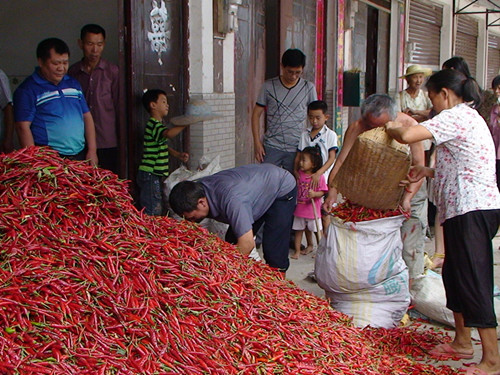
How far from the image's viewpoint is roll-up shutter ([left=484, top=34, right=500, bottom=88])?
77.9 ft

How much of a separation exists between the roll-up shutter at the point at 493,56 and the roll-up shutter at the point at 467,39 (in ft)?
5.70

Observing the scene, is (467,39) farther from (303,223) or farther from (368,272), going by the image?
(368,272)

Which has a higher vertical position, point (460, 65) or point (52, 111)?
point (460, 65)

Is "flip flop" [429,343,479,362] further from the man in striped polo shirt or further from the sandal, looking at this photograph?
the man in striped polo shirt

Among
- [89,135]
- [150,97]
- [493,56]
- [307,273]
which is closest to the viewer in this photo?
[89,135]

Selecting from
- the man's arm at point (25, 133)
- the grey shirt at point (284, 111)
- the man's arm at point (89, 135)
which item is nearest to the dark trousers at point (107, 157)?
the man's arm at point (89, 135)

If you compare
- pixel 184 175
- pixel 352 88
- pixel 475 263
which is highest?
pixel 352 88

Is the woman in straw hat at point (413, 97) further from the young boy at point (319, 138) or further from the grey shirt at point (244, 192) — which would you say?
the grey shirt at point (244, 192)

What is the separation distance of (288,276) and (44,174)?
3.20 metres

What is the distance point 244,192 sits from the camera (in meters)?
4.16

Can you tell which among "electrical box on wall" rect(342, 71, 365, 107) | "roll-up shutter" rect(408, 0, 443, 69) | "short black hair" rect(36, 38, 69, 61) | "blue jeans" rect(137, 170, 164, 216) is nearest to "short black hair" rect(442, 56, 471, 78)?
"blue jeans" rect(137, 170, 164, 216)

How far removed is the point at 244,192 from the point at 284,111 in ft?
7.80

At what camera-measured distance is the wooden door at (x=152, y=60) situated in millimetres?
5875

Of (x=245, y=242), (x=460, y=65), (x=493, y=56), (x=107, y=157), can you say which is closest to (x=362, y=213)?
(x=245, y=242)
